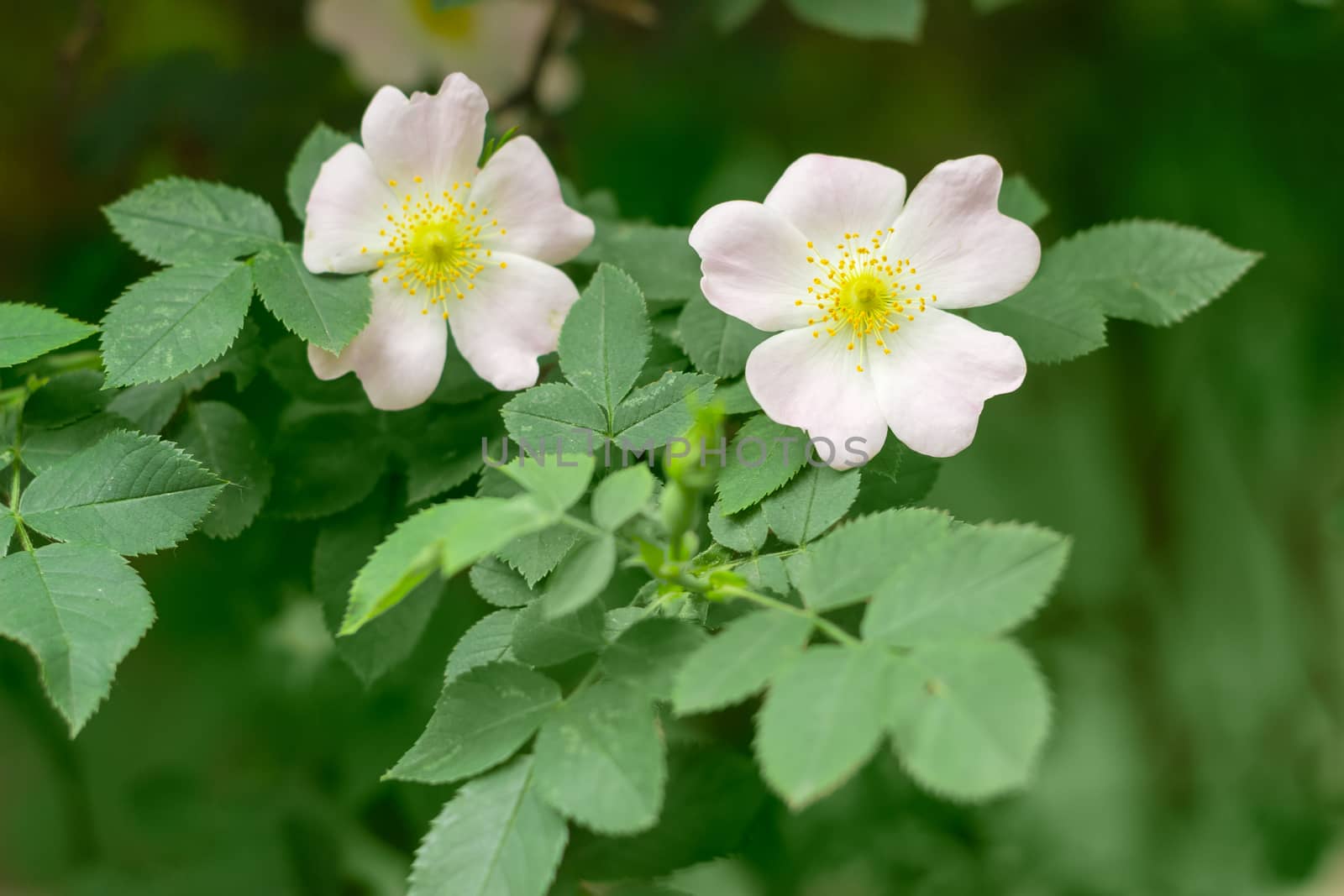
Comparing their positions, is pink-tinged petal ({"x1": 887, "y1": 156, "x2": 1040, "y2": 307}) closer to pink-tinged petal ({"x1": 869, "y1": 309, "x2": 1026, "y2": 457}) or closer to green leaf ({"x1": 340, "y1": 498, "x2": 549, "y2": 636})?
pink-tinged petal ({"x1": 869, "y1": 309, "x2": 1026, "y2": 457})

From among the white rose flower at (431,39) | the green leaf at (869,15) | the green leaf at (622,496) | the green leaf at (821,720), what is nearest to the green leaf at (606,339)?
the green leaf at (622,496)

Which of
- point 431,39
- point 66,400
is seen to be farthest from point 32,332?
point 431,39

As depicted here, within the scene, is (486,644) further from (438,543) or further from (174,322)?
(174,322)

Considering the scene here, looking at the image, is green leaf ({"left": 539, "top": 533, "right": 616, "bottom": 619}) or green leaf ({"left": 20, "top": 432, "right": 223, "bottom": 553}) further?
green leaf ({"left": 20, "top": 432, "right": 223, "bottom": 553})

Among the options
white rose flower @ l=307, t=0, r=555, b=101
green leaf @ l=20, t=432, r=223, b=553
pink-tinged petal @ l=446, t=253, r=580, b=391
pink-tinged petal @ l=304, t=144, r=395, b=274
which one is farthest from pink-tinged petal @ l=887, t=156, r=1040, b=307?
white rose flower @ l=307, t=0, r=555, b=101

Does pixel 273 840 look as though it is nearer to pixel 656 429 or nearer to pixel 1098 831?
pixel 656 429

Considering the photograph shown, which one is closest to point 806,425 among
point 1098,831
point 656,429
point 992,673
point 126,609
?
point 656,429

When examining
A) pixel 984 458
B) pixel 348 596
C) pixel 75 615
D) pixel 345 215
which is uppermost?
pixel 345 215
